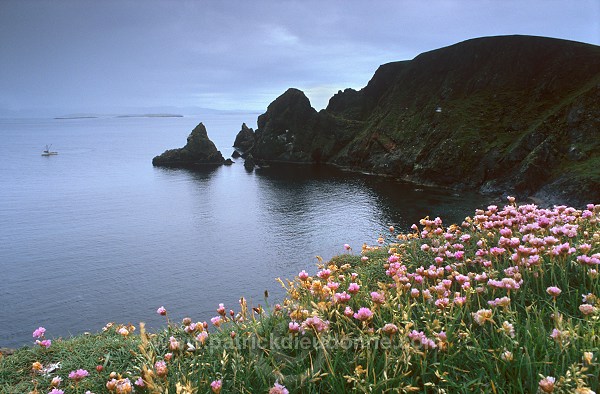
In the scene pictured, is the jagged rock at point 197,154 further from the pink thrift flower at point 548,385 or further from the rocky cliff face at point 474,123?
the pink thrift flower at point 548,385

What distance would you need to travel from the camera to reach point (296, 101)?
153 metres

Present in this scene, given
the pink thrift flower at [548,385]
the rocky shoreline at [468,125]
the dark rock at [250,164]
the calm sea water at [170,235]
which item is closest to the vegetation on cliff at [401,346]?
the pink thrift flower at [548,385]

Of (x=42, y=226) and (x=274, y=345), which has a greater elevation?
(x=274, y=345)

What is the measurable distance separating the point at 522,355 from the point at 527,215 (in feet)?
15.4

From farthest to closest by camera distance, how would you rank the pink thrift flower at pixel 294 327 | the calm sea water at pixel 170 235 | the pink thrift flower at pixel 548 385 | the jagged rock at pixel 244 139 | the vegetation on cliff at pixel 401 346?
the jagged rock at pixel 244 139 < the calm sea water at pixel 170 235 < the pink thrift flower at pixel 294 327 < the vegetation on cliff at pixel 401 346 < the pink thrift flower at pixel 548 385

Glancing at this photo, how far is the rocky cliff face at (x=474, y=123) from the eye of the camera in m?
74.1

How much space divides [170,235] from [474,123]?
79.5 metres

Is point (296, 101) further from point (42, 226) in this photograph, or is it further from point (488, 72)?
point (42, 226)

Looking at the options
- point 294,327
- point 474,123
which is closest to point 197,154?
point 474,123

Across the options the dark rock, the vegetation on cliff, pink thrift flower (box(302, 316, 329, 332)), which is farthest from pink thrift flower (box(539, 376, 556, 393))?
the dark rock

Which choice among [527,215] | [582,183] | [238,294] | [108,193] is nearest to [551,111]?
[582,183]

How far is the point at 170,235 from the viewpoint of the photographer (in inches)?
2447

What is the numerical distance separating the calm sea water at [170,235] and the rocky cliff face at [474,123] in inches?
421

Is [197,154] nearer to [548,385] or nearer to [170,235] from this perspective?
[170,235]
